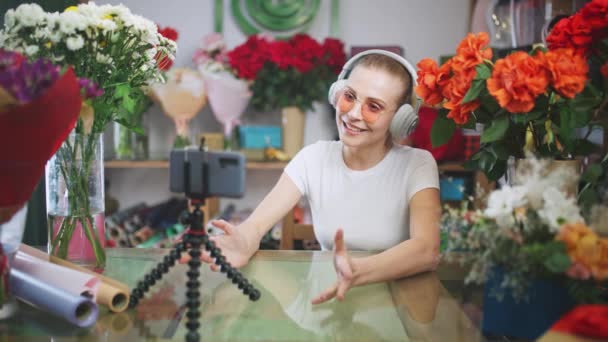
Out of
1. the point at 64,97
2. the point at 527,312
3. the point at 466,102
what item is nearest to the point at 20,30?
the point at 64,97

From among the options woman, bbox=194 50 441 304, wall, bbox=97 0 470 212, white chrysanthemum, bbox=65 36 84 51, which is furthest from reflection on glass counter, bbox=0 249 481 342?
wall, bbox=97 0 470 212

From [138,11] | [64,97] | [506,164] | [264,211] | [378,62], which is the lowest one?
[264,211]

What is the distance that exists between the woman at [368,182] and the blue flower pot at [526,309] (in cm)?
29

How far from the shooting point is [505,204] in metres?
0.82

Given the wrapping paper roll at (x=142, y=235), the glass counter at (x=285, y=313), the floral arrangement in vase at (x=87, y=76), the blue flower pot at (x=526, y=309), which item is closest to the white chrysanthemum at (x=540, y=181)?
the blue flower pot at (x=526, y=309)

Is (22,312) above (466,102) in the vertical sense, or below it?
below

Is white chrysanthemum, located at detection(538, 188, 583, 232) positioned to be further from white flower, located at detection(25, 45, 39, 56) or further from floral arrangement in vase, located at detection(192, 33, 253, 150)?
floral arrangement in vase, located at detection(192, 33, 253, 150)

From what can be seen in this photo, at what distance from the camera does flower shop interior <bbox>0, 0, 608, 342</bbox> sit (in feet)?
2.60

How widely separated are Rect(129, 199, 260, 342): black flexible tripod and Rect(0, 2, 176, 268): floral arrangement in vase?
0.23 metres

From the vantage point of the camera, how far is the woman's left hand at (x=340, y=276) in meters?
0.97

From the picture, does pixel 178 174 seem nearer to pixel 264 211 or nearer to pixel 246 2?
pixel 264 211

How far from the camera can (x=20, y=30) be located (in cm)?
100

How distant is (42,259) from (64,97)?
0.36m

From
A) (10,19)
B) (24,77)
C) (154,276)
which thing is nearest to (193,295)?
(154,276)
